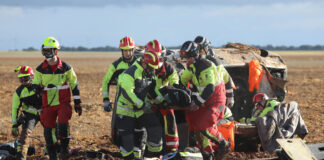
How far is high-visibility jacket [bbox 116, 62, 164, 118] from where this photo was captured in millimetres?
6938

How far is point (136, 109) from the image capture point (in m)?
7.20

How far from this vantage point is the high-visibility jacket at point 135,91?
694 centimetres

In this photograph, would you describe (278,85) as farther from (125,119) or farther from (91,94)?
(91,94)

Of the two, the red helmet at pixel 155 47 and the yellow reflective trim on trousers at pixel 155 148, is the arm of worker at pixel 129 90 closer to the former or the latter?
the red helmet at pixel 155 47

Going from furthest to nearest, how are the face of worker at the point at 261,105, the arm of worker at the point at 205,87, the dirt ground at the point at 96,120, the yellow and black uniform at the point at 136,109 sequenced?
1. the dirt ground at the point at 96,120
2. the face of worker at the point at 261,105
3. the arm of worker at the point at 205,87
4. the yellow and black uniform at the point at 136,109

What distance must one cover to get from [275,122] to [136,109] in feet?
10.3

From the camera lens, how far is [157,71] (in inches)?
298

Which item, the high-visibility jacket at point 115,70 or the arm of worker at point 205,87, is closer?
the arm of worker at point 205,87

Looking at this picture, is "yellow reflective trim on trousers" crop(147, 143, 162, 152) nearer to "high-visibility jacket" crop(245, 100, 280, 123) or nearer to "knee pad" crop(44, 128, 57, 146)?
"knee pad" crop(44, 128, 57, 146)

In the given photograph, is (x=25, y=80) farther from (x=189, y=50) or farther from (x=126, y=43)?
(x=189, y=50)

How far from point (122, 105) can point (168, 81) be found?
103 centimetres

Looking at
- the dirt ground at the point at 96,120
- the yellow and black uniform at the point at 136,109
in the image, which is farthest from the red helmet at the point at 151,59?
the dirt ground at the point at 96,120

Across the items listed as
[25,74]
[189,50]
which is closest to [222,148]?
[189,50]

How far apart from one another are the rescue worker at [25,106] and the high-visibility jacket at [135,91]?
2.02 meters
